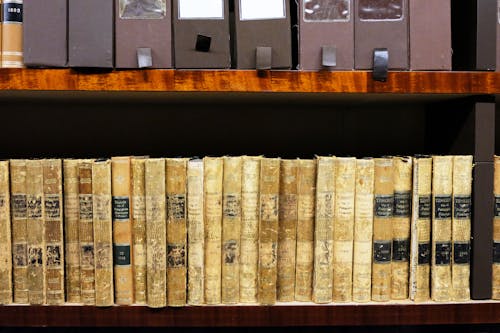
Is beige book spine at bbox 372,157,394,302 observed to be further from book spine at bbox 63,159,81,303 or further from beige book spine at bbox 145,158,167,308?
book spine at bbox 63,159,81,303

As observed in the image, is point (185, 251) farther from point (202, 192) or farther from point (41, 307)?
point (41, 307)

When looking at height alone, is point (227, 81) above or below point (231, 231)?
above

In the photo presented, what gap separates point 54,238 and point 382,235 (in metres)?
0.69

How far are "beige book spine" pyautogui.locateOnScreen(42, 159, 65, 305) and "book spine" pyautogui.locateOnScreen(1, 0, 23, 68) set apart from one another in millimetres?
216

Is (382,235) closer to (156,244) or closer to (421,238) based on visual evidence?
(421,238)

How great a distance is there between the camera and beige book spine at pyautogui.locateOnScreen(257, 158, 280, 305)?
2.97ft

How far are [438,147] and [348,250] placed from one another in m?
0.42

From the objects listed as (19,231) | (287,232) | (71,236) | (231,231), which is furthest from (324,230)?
(19,231)

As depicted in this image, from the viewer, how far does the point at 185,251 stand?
2.98ft

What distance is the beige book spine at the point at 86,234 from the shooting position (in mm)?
900

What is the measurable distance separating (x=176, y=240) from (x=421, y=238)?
52 cm

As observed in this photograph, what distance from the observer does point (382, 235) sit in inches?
36.6

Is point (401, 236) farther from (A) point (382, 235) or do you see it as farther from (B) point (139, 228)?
(B) point (139, 228)

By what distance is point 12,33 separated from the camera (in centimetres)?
88
